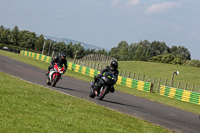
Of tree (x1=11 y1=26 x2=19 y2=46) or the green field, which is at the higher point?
tree (x1=11 y1=26 x2=19 y2=46)

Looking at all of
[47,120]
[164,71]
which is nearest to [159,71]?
[164,71]

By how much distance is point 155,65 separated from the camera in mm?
76500

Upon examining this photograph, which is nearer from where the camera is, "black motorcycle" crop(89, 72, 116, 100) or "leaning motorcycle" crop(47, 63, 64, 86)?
"black motorcycle" crop(89, 72, 116, 100)

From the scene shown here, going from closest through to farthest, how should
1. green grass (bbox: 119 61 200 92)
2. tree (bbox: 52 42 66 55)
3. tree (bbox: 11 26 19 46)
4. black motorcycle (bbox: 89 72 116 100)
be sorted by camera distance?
1. black motorcycle (bbox: 89 72 116 100)
2. green grass (bbox: 119 61 200 92)
3. tree (bbox: 11 26 19 46)
4. tree (bbox: 52 42 66 55)

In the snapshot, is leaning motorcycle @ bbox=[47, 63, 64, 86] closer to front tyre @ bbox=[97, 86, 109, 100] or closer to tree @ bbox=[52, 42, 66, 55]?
front tyre @ bbox=[97, 86, 109, 100]

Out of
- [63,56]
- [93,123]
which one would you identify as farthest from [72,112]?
[63,56]

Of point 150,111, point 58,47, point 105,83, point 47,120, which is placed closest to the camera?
point 47,120

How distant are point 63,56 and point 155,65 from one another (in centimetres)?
6137

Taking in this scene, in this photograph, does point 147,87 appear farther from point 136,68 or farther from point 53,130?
point 136,68

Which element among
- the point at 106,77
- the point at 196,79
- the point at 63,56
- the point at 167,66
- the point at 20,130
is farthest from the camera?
the point at 167,66

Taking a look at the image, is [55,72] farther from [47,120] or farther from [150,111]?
[47,120]

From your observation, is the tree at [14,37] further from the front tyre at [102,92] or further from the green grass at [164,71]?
the front tyre at [102,92]

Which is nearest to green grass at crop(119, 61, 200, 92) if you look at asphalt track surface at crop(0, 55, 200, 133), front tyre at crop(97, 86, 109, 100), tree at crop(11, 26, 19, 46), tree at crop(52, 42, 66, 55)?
asphalt track surface at crop(0, 55, 200, 133)

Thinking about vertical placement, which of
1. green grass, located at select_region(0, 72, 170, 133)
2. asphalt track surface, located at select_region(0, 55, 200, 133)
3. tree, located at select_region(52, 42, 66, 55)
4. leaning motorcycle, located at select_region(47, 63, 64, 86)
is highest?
tree, located at select_region(52, 42, 66, 55)
